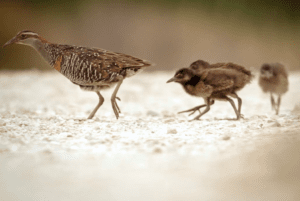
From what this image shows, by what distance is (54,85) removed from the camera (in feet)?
26.0

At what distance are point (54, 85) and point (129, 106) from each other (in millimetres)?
2367

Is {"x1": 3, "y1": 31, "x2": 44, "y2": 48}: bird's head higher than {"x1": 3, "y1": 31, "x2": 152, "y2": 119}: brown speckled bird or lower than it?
higher

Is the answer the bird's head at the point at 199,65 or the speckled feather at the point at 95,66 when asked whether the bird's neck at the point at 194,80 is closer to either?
the bird's head at the point at 199,65

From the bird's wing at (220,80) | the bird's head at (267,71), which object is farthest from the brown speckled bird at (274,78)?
the bird's wing at (220,80)

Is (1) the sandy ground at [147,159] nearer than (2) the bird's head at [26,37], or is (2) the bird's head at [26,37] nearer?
(1) the sandy ground at [147,159]

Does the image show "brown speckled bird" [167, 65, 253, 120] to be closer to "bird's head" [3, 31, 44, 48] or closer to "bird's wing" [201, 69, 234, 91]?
"bird's wing" [201, 69, 234, 91]

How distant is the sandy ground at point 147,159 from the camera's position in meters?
2.09

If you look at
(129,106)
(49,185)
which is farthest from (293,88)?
(49,185)

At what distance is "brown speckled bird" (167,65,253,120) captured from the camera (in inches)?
173

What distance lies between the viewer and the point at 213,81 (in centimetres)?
438

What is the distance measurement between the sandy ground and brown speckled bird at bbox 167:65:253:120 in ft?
1.24

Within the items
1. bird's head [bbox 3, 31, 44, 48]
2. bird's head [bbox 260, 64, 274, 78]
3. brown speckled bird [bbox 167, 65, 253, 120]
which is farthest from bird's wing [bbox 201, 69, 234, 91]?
bird's head [bbox 3, 31, 44, 48]

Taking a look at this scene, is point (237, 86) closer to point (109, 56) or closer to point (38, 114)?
point (109, 56)

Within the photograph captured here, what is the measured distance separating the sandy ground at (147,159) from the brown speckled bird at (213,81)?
377 mm
